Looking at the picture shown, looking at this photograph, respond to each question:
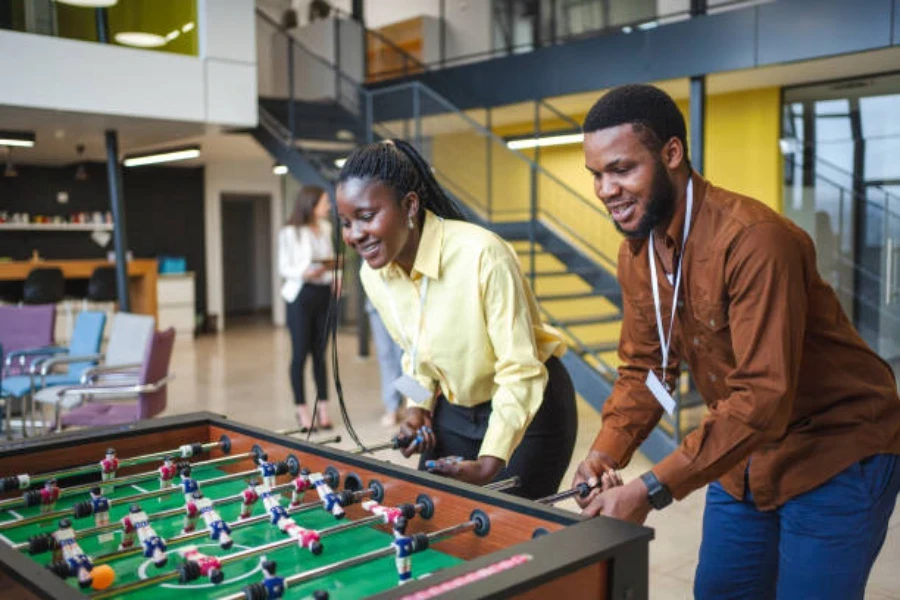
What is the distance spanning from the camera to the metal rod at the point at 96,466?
2.18 meters

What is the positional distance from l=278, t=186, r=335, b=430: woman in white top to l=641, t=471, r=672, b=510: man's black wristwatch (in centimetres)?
453

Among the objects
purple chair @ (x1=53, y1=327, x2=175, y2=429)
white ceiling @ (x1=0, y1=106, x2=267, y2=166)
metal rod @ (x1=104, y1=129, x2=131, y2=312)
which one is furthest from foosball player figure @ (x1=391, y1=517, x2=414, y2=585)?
metal rod @ (x1=104, y1=129, x2=131, y2=312)

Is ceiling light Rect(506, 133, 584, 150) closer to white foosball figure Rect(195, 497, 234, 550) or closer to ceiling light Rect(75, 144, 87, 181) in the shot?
ceiling light Rect(75, 144, 87, 181)

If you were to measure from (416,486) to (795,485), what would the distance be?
32.2 inches

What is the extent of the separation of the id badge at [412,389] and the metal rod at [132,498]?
1.72 feet

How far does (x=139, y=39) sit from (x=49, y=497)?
18.4ft

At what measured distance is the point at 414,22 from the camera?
12609mm

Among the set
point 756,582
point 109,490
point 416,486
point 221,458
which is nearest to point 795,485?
point 756,582

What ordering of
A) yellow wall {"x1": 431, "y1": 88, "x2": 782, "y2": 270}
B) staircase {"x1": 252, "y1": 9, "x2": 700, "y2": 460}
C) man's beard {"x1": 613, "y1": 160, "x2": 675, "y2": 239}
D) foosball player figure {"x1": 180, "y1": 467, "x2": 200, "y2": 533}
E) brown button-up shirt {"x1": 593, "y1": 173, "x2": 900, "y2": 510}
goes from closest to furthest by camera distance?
brown button-up shirt {"x1": 593, "y1": 173, "x2": 900, "y2": 510} < man's beard {"x1": 613, "y1": 160, "x2": 675, "y2": 239} < foosball player figure {"x1": 180, "y1": 467, "x2": 200, "y2": 533} < staircase {"x1": 252, "y1": 9, "x2": 700, "y2": 460} < yellow wall {"x1": 431, "y1": 88, "x2": 782, "y2": 270}

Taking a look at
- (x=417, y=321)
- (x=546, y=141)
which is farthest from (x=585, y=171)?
(x=417, y=321)

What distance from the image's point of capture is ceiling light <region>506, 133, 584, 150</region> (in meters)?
7.93

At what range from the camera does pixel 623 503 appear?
1639mm

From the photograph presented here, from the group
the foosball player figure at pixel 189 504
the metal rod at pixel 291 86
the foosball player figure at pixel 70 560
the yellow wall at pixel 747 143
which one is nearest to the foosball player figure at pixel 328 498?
the foosball player figure at pixel 189 504

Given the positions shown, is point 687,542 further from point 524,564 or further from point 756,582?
point 524,564
